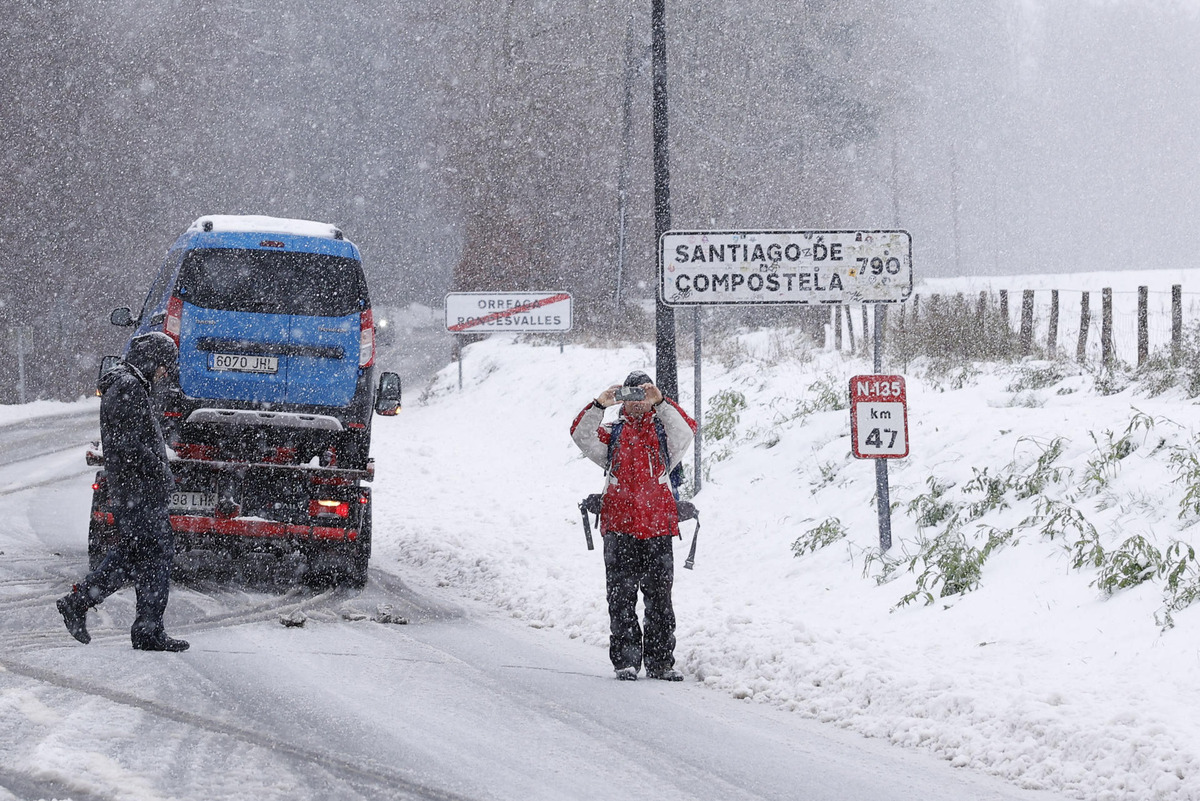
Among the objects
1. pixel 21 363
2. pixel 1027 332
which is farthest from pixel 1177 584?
pixel 21 363

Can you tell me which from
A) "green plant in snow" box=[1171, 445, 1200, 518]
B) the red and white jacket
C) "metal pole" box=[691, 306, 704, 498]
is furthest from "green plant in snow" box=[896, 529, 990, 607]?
"metal pole" box=[691, 306, 704, 498]

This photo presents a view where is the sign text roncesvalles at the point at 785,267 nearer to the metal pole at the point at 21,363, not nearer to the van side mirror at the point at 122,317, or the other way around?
the van side mirror at the point at 122,317

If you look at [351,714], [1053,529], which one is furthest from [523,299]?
[351,714]

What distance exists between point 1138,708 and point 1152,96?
96605 millimetres

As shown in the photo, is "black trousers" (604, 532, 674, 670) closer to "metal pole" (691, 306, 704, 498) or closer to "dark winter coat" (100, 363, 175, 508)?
"dark winter coat" (100, 363, 175, 508)

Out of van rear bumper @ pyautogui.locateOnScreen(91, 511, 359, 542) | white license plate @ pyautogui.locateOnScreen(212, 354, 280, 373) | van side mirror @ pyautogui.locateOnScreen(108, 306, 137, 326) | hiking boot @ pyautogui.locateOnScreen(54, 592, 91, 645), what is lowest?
hiking boot @ pyautogui.locateOnScreen(54, 592, 91, 645)

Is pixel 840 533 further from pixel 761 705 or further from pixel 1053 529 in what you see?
pixel 761 705

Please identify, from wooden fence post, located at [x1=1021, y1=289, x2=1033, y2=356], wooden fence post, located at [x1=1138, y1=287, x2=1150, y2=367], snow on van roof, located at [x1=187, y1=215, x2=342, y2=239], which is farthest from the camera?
wooden fence post, located at [x1=1021, y1=289, x2=1033, y2=356]

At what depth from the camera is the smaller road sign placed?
9.51 metres

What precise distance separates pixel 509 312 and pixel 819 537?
20277 mm

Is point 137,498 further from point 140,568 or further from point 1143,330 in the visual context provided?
point 1143,330

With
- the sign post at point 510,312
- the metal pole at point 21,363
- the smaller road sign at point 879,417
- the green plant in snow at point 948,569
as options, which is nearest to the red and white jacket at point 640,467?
the green plant in snow at point 948,569

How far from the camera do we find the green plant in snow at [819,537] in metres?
10.3

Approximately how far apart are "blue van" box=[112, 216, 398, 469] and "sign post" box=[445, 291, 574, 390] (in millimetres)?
18887
